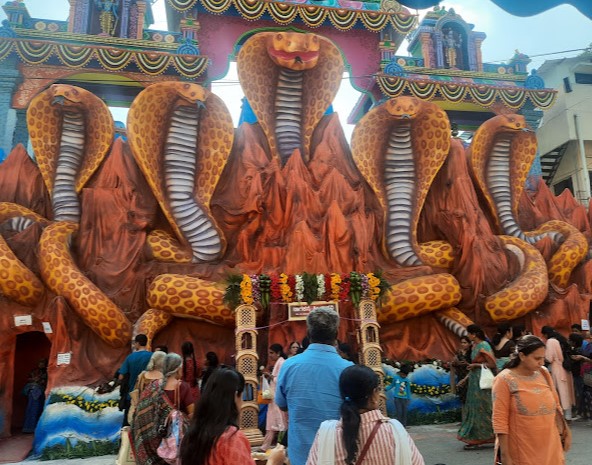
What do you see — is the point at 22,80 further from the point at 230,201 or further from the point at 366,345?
the point at 366,345

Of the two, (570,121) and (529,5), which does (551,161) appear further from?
(529,5)

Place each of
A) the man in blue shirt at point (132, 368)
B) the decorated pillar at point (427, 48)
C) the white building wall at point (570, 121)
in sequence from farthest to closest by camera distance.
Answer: the white building wall at point (570, 121) < the decorated pillar at point (427, 48) < the man in blue shirt at point (132, 368)

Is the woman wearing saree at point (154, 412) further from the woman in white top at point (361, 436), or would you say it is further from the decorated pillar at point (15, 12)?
the decorated pillar at point (15, 12)

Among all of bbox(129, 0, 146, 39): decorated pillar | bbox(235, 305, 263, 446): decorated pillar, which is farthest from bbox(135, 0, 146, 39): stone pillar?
bbox(235, 305, 263, 446): decorated pillar

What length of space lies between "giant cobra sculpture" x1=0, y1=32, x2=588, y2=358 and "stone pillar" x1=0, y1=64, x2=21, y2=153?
5225mm

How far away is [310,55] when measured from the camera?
11555 mm

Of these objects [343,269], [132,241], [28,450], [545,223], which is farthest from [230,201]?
[545,223]

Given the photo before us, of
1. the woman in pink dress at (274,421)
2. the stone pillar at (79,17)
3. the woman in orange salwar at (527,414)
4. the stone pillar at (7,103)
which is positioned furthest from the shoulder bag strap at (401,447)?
the stone pillar at (79,17)

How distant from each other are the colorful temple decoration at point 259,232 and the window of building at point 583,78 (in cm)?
1082

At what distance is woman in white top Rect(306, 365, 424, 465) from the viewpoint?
1969 mm

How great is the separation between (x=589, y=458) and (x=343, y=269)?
5166 millimetres

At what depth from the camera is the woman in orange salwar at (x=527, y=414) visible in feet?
9.29

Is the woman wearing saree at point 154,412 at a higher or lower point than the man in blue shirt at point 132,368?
lower

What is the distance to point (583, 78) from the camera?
70.3ft
